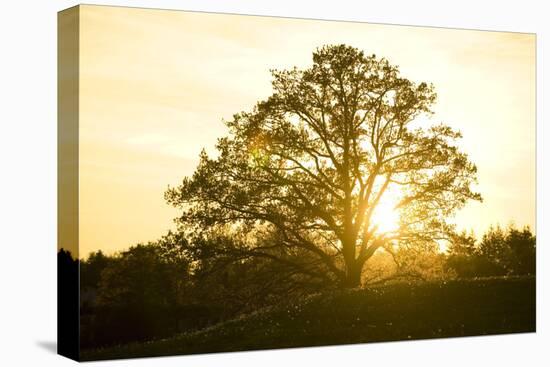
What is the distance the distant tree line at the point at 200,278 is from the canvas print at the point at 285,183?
36mm

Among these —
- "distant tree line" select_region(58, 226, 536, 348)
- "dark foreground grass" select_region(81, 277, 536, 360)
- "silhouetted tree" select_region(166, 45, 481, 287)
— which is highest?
"silhouetted tree" select_region(166, 45, 481, 287)

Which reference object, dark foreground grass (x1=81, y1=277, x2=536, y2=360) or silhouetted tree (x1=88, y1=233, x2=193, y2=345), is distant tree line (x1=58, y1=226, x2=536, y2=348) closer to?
silhouetted tree (x1=88, y1=233, x2=193, y2=345)

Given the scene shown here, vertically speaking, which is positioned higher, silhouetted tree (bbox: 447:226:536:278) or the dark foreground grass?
silhouetted tree (bbox: 447:226:536:278)

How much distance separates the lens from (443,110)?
77.2 feet

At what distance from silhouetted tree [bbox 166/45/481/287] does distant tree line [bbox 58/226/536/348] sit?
12.0 inches

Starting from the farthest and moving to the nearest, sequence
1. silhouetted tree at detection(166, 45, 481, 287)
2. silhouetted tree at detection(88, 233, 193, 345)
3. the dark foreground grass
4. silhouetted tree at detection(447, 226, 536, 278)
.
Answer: silhouetted tree at detection(447, 226, 536, 278) → silhouetted tree at detection(166, 45, 481, 287) → the dark foreground grass → silhouetted tree at detection(88, 233, 193, 345)

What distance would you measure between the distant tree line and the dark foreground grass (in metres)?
0.20

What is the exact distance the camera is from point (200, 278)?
2144 centimetres

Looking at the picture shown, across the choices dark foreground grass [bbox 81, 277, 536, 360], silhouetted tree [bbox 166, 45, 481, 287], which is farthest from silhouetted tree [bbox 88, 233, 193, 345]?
silhouetted tree [bbox 166, 45, 481, 287]

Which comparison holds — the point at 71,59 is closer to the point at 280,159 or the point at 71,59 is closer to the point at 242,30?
the point at 242,30

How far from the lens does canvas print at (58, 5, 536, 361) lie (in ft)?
66.2

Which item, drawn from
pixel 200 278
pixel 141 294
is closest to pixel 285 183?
pixel 200 278

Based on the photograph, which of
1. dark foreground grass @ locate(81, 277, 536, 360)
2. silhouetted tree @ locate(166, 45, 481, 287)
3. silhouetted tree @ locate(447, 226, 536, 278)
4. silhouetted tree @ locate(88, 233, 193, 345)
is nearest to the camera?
silhouetted tree @ locate(88, 233, 193, 345)

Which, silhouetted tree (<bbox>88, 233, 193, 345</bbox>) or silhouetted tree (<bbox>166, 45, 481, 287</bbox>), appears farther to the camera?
silhouetted tree (<bbox>166, 45, 481, 287</bbox>)
